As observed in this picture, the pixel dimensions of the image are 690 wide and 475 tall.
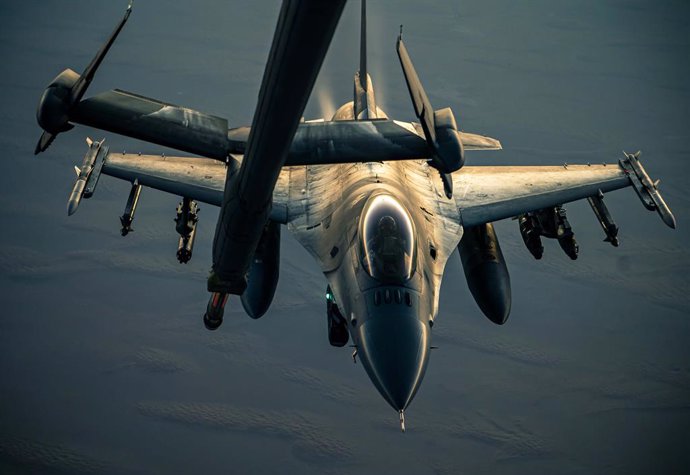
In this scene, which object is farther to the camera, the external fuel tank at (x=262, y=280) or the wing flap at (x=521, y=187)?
the wing flap at (x=521, y=187)

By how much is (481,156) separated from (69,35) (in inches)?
2406

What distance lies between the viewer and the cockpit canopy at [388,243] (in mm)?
21438

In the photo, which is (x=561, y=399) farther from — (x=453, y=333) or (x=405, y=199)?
(x=405, y=199)

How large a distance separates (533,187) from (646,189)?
4.63 meters

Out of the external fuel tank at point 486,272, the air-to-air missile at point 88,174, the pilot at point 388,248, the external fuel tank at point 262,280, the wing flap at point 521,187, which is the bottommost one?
the external fuel tank at point 262,280

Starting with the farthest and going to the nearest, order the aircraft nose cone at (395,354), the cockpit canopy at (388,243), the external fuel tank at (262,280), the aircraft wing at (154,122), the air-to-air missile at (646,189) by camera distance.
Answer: the air-to-air missile at (646,189), the external fuel tank at (262,280), the cockpit canopy at (388,243), the aircraft nose cone at (395,354), the aircraft wing at (154,122)

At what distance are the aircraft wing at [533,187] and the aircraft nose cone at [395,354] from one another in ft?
30.2

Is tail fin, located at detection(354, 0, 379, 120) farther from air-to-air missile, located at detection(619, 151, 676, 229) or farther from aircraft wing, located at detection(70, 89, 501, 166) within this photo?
aircraft wing, located at detection(70, 89, 501, 166)

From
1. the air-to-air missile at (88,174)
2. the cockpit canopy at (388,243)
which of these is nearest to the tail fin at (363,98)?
the cockpit canopy at (388,243)

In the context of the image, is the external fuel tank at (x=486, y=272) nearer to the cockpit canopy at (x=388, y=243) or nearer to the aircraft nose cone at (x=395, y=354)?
the cockpit canopy at (x=388, y=243)

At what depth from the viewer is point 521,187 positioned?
103 ft

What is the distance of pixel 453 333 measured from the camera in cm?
5406

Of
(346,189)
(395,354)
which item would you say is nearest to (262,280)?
(346,189)

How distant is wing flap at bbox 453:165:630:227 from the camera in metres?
29.7
